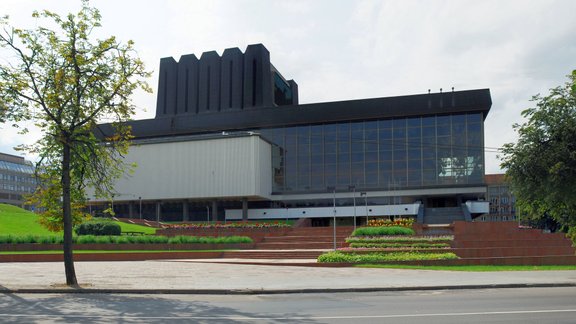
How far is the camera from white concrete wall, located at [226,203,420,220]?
67.5 m

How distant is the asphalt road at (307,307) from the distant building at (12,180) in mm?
127983

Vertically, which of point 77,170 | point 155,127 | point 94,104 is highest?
point 155,127

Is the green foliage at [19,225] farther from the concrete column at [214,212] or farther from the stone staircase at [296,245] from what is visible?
the concrete column at [214,212]

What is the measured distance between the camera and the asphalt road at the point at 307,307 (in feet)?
35.1

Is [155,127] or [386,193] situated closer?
[386,193]

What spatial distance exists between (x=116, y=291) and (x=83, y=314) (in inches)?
187

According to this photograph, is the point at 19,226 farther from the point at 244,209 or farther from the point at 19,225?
the point at 244,209

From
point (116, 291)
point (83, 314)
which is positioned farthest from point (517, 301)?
point (116, 291)

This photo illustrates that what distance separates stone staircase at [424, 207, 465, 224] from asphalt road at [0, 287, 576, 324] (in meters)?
44.3

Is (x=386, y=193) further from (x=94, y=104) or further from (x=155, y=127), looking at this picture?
A: (x=94, y=104)

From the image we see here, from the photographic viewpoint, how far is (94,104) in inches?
705

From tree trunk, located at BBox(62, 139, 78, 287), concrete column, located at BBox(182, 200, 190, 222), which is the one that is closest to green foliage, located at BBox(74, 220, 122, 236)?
tree trunk, located at BBox(62, 139, 78, 287)

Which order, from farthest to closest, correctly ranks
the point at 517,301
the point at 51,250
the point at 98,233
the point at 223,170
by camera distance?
the point at 223,170
the point at 98,233
the point at 51,250
the point at 517,301

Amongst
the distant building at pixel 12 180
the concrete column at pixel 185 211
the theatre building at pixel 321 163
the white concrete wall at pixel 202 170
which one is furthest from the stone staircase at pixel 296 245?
the distant building at pixel 12 180
